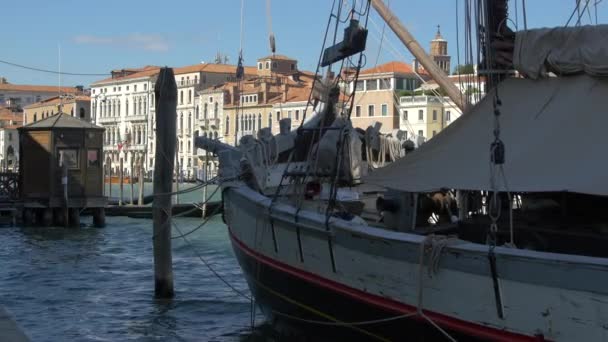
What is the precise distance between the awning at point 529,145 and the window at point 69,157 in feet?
84.6

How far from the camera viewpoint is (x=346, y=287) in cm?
866

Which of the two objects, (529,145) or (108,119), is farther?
(108,119)

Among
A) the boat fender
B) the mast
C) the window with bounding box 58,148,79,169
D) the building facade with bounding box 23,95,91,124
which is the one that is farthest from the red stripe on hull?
the building facade with bounding box 23,95,91,124

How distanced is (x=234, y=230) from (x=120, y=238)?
1754 cm

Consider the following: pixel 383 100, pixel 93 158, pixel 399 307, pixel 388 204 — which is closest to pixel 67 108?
pixel 383 100

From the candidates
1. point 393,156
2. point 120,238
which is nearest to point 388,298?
point 393,156

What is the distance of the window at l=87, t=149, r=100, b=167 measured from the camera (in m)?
33.2

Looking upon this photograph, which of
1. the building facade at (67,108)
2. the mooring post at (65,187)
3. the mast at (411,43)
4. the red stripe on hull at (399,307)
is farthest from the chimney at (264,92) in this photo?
the red stripe on hull at (399,307)

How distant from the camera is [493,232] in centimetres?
691

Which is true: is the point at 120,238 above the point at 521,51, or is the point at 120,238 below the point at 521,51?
below

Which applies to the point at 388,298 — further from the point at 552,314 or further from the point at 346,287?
the point at 552,314

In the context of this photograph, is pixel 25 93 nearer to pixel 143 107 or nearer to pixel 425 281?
pixel 143 107

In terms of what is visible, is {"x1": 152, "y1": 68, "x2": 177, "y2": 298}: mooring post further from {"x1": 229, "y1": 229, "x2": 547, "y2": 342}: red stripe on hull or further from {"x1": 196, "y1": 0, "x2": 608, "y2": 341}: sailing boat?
{"x1": 196, "y1": 0, "x2": 608, "y2": 341}: sailing boat

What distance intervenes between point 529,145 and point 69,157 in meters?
27.3
